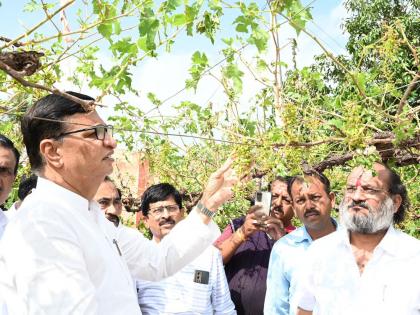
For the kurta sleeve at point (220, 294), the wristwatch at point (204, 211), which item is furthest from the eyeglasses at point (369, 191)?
the wristwatch at point (204, 211)

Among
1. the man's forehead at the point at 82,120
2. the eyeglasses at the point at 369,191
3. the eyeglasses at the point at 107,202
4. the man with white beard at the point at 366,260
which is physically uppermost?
the man's forehead at the point at 82,120

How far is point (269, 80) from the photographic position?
372 cm

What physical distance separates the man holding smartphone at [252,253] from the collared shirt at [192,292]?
0.30 meters

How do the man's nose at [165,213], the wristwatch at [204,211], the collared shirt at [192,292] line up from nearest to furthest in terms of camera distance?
1. the wristwatch at [204,211]
2. the collared shirt at [192,292]
3. the man's nose at [165,213]

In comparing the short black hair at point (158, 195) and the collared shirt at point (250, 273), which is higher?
the short black hair at point (158, 195)

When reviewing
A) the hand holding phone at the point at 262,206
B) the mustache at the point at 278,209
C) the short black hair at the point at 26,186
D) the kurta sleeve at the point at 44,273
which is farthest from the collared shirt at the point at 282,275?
the kurta sleeve at the point at 44,273

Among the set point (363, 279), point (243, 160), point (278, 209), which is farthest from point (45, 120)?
point (278, 209)

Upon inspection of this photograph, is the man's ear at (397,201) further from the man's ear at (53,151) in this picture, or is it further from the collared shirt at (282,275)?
the man's ear at (53,151)

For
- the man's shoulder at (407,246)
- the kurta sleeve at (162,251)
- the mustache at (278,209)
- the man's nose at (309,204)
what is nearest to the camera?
the kurta sleeve at (162,251)

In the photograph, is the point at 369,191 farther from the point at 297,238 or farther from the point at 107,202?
the point at 107,202

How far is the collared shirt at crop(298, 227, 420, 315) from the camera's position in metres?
3.24

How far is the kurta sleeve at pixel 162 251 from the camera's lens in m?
2.65

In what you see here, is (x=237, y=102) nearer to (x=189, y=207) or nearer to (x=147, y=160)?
(x=147, y=160)

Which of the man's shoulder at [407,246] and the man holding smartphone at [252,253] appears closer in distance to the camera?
the man's shoulder at [407,246]
